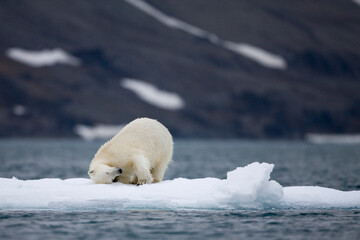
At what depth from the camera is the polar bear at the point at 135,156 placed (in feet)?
61.6

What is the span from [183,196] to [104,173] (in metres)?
2.43

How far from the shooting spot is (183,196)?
17.8 meters

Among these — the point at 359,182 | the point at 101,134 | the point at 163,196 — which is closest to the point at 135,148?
the point at 163,196

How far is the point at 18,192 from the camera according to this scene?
714 inches

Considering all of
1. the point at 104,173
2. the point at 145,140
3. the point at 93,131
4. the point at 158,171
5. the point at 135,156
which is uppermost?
the point at 93,131

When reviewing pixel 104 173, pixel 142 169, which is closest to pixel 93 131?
pixel 104 173

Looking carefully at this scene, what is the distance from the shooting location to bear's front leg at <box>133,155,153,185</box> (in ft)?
61.1

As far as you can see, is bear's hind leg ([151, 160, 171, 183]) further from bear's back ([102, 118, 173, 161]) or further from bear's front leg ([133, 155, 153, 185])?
bear's front leg ([133, 155, 153, 185])

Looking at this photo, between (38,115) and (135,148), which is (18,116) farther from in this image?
(135,148)

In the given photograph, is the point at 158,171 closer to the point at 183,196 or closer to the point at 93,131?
the point at 183,196

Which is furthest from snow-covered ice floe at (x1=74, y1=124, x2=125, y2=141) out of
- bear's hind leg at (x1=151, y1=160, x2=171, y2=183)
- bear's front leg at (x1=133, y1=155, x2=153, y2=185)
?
bear's front leg at (x1=133, y1=155, x2=153, y2=185)

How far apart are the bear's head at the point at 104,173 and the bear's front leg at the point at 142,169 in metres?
0.54

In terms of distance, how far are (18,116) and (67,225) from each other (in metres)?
177

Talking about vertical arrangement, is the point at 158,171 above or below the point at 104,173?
above
